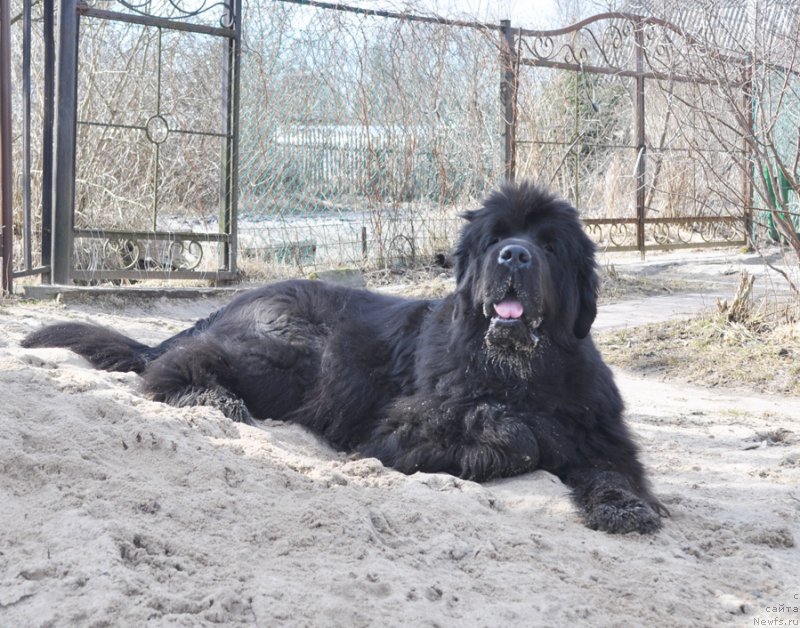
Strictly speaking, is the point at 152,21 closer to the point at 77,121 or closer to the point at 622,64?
the point at 77,121

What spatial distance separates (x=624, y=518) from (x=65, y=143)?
632 centimetres

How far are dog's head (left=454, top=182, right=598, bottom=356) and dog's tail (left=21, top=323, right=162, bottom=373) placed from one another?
190 cm

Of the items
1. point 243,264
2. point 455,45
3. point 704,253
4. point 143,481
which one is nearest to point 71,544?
point 143,481

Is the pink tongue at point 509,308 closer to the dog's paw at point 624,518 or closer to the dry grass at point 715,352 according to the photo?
the dog's paw at point 624,518

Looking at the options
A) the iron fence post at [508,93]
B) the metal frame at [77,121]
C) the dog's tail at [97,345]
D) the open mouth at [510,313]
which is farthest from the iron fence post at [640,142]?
the open mouth at [510,313]

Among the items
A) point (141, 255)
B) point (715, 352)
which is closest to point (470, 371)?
point (715, 352)

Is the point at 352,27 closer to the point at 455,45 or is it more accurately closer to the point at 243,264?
the point at 455,45

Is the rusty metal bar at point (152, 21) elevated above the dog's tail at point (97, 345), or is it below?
above

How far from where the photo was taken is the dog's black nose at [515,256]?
140 inches

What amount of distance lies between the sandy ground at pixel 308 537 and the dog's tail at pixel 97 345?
2.44 ft

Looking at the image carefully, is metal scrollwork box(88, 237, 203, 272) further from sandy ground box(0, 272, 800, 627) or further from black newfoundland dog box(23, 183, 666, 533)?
sandy ground box(0, 272, 800, 627)

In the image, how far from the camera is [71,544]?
234 cm

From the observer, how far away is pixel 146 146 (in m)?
9.22

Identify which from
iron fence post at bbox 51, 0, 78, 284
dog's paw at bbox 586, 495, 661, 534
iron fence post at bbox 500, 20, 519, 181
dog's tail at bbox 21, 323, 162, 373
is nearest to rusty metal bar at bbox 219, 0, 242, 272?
iron fence post at bbox 51, 0, 78, 284
